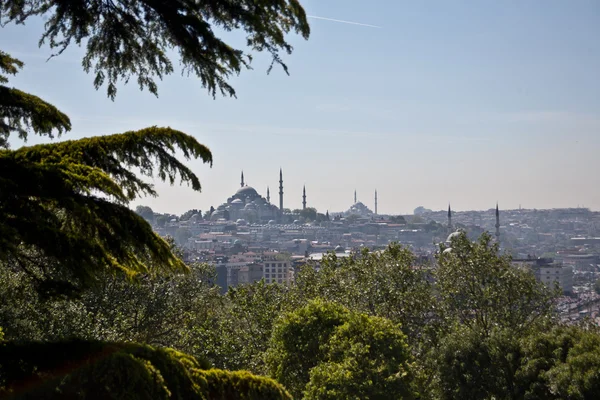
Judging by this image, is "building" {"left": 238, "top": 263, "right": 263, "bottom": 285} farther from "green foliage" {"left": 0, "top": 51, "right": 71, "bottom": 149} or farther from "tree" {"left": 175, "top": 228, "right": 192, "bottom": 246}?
"green foliage" {"left": 0, "top": 51, "right": 71, "bottom": 149}

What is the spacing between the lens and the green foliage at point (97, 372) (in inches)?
149

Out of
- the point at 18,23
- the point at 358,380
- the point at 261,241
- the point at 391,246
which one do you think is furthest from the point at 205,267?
the point at 261,241

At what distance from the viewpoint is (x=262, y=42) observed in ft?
15.5

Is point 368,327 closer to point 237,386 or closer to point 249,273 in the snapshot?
point 237,386

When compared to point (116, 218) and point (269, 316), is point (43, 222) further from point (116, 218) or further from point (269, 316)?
→ point (269, 316)

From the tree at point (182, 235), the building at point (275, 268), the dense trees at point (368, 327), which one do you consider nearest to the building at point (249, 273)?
the building at point (275, 268)

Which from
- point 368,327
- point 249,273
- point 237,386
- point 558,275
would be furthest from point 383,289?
point 558,275

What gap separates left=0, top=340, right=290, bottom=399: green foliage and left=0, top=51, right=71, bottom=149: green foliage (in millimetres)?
1452

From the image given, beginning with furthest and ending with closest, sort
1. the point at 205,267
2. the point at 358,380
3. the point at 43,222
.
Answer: the point at 205,267 < the point at 358,380 < the point at 43,222

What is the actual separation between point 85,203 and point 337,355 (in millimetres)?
8249

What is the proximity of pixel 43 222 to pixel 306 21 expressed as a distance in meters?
2.25

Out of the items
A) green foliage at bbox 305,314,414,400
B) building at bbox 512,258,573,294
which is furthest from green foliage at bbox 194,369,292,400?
building at bbox 512,258,573,294

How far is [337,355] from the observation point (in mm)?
11398

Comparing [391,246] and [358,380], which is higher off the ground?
[391,246]
